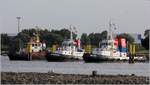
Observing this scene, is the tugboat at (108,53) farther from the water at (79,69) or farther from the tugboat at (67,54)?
the water at (79,69)

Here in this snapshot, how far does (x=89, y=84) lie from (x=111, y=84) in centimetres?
97

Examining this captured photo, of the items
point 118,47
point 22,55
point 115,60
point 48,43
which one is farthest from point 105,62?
point 48,43

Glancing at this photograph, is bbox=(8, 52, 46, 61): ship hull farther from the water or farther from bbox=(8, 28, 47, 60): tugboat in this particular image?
the water

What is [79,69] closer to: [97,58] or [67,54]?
[97,58]

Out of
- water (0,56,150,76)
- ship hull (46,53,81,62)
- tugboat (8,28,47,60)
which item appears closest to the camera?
water (0,56,150,76)

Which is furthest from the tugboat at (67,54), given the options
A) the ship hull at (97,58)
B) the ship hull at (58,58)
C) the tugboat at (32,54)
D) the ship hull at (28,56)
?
the ship hull at (97,58)

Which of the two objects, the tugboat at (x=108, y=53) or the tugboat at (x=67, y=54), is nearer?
the tugboat at (x=108, y=53)

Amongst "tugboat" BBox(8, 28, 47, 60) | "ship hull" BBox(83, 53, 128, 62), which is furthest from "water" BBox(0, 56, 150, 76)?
"tugboat" BBox(8, 28, 47, 60)

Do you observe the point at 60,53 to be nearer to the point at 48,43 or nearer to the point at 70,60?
the point at 70,60

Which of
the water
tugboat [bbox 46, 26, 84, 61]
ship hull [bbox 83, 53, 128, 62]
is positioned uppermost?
tugboat [bbox 46, 26, 84, 61]

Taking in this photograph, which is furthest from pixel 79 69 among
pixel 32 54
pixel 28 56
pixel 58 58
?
pixel 32 54

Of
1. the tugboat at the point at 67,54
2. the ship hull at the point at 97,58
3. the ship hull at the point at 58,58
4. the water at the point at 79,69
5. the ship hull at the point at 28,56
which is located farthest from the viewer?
the ship hull at the point at 28,56

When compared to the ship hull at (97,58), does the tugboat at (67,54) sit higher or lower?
higher

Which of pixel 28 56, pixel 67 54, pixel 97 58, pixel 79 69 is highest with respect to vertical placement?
pixel 67 54
